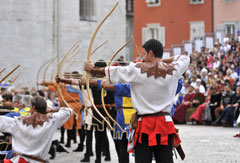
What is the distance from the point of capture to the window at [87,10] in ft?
89.2

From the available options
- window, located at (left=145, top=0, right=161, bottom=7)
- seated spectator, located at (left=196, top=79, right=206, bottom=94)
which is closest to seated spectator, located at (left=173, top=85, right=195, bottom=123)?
seated spectator, located at (left=196, top=79, right=206, bottom=94)

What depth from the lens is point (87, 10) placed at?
1085 inches

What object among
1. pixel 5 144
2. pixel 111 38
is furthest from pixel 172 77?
pixel 111 38

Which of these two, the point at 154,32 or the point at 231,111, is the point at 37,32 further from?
the point at 154,32

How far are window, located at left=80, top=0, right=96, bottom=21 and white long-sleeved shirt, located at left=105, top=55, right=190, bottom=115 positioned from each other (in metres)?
21.6

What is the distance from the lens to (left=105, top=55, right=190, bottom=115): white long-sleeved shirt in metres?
5.70

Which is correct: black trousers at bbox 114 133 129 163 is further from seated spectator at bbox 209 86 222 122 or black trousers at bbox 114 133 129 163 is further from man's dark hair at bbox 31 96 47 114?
seated spectator at bbox 209 86 222 122

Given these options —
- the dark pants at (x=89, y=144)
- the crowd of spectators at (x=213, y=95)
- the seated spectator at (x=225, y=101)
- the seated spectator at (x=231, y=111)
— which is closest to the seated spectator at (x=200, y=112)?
the crowd of spectators at (x=213, y=95)

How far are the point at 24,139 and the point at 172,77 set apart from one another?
224cm

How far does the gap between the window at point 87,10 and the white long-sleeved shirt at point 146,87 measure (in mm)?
21576

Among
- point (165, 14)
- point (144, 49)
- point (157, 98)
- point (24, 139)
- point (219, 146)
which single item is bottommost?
point (219, 146)

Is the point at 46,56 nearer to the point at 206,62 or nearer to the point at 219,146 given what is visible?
the point at 206,62

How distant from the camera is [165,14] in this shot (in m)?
42.5

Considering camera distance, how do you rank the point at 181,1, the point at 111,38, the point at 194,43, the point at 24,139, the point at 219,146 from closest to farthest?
the point at 24,139, the point at 219,146, the point at 111,38, the point at 194,43, the point at 181,1
